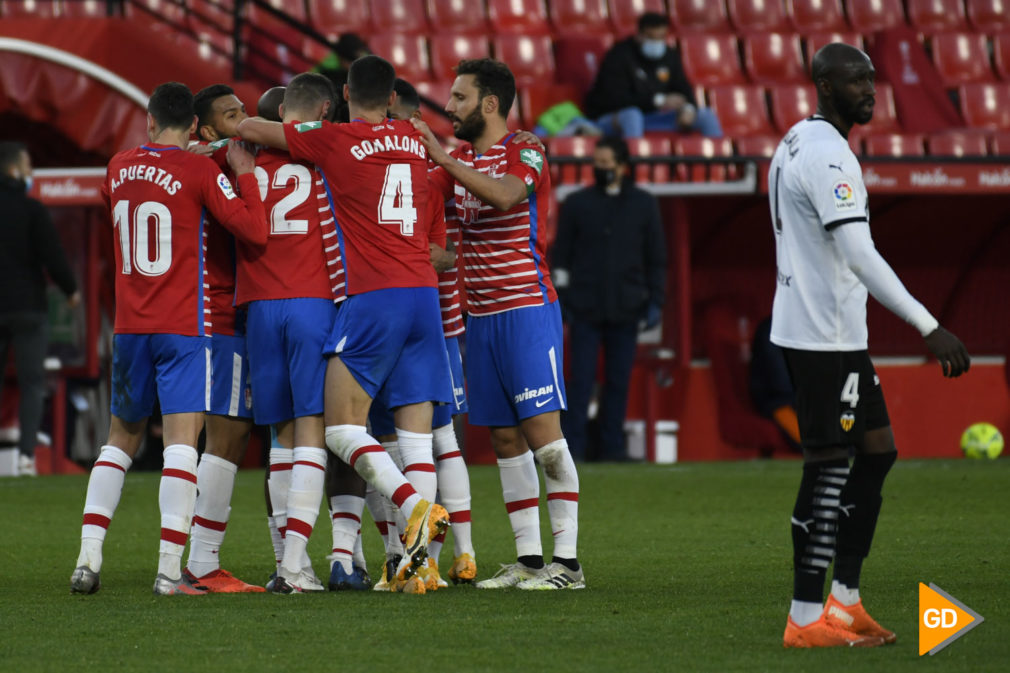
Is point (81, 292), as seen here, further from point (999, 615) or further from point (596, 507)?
point (999, 615)

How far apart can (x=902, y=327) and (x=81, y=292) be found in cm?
661

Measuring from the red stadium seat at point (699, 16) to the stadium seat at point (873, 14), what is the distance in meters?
1.24

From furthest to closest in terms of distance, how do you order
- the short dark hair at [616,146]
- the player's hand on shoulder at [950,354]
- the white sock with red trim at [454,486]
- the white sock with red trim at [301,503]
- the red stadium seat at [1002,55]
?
the red stadium seat at [1002,55]
the short dark hair at [616,146]
the white sock with red trim at [454,486]
the white sock with red trim at [301,503]
the player's hand on shoulder at [950,354]

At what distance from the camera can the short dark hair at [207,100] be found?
596 centimetres

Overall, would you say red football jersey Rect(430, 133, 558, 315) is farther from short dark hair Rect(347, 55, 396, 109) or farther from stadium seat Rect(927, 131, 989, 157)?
stadium seat Rect(927, 131, 989, 157)

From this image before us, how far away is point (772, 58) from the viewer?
49.6 ft

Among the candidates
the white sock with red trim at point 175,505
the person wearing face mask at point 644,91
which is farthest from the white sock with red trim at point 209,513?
the person wearing face mask at point 644,91

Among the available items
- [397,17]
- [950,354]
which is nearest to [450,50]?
[397,17]

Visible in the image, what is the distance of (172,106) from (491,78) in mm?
1120

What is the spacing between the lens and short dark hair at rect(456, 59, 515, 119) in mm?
5746

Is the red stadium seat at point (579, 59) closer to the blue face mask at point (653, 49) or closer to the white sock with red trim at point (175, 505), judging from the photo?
the blue face mask at point (653, 49)

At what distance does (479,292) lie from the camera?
5.76 meters

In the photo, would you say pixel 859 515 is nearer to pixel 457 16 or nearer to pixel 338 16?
pixel 338 16

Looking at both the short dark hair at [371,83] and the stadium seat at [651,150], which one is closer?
the short dark hair at [371,83]
